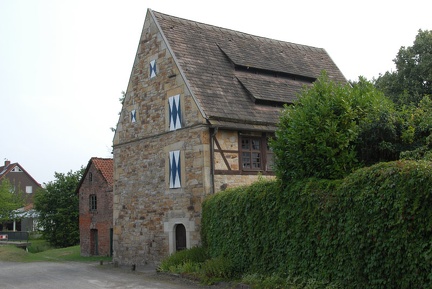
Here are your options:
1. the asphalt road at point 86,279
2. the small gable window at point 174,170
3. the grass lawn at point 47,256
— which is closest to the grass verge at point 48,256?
the grass lawn at point 47,256

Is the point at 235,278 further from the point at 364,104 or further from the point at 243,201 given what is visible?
the point at 364,104

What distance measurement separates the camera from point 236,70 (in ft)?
70.3

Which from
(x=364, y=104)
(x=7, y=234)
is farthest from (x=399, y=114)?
(x=7, y=234)

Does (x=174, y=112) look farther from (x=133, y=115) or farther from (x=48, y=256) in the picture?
(x=48, y=256)

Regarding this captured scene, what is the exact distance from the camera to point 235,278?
14711mm

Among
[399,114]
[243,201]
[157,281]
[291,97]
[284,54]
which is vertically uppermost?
[284,54]

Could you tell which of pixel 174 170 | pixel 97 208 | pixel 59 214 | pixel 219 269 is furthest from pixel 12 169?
pixel 219 269

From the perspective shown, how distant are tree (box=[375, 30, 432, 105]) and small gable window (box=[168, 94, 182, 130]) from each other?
13.4 m

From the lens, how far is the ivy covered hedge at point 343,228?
9367 mm

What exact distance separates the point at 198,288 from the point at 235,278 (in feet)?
3.79

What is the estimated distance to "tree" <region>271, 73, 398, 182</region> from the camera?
41.8ft

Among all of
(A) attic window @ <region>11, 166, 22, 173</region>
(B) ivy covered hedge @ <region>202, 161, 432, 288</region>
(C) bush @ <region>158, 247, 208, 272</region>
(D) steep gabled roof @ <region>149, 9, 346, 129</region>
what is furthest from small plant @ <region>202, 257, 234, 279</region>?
(A) attic window @ <region>11, 166, 22, 173</region>

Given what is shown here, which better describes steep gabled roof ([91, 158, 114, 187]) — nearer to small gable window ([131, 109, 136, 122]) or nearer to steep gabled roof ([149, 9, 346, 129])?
small gable window ([131, 109, 136, 122])

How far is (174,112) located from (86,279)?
6639 millimetres
